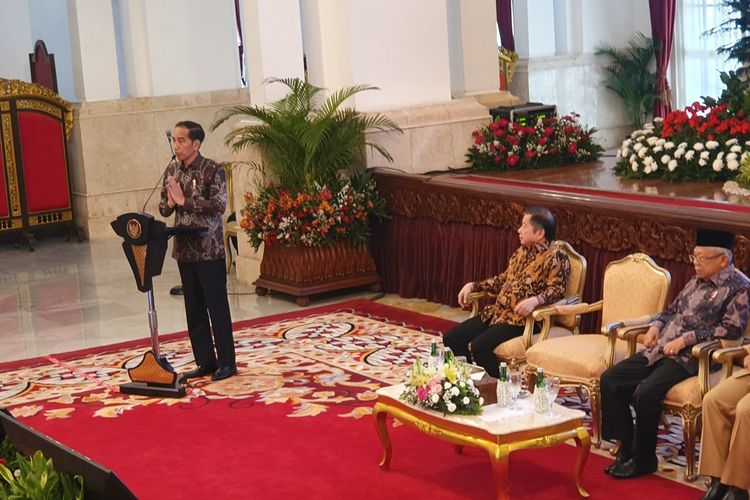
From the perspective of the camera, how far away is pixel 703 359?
5.72m

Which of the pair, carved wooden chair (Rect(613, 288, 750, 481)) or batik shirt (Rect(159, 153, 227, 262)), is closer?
carved wooden chair (Rect(613, 288, 750, 481))

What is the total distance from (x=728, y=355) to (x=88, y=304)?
271 inches

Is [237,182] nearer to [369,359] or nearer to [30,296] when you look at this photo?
[30,296]

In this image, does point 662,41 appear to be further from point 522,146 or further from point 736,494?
point 736,494

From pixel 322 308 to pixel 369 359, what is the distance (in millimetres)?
1887

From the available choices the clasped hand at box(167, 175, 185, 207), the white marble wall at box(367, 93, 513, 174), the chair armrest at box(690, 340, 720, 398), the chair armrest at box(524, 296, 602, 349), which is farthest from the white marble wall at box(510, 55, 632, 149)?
the chair armrest at box(690, 340, 720, 398)

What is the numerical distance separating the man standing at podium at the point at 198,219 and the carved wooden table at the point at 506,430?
2.39 metres

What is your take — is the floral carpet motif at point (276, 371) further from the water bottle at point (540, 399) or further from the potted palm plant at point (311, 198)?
the water bottle at point (540, 399)

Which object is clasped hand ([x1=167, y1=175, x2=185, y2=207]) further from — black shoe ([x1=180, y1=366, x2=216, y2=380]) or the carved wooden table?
the carved wooden table

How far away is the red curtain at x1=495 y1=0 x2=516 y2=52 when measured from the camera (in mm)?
18266

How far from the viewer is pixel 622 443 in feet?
19.5

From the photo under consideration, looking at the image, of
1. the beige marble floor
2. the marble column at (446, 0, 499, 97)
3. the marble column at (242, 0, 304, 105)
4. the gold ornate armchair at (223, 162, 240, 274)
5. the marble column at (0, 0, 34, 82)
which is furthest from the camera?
the marble column at (0, 0, 34, 82)

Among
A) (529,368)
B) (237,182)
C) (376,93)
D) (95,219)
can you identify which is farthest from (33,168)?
(529,368)

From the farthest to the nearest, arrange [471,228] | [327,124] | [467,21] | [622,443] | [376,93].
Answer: [467,21], [376,93], [327,124], [471,228], [622,443]
